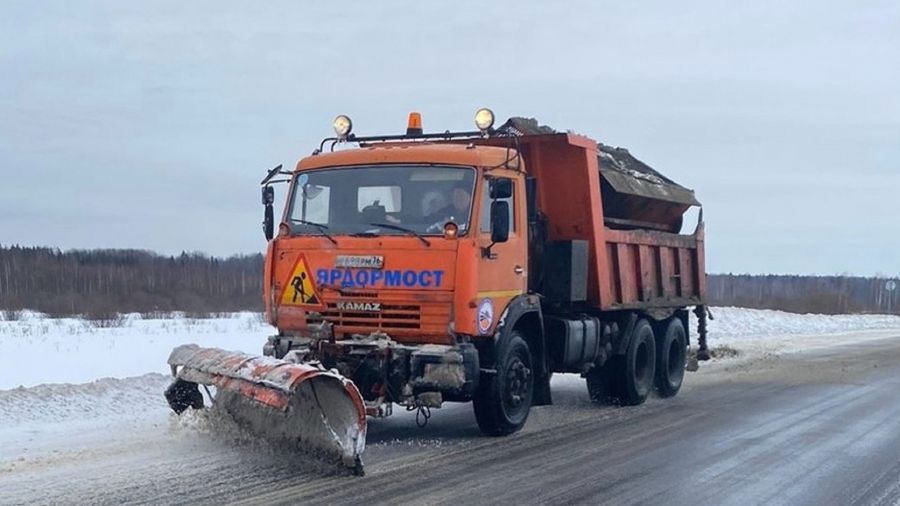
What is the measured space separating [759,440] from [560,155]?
3.78m

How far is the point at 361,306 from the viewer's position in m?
9.73

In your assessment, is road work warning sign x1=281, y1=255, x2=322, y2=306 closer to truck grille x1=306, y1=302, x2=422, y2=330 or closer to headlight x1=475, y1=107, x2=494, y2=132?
truck grille x1=306, y1=302, x2=422, y2=330

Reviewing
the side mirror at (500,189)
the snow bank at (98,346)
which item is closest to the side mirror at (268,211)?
the side mirror at (500,189)

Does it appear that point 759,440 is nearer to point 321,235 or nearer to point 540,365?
point 540,365

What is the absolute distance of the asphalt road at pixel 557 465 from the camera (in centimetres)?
750

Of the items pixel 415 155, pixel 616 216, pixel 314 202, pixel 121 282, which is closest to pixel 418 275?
pixel 415 155

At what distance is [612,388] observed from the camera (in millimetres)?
13562

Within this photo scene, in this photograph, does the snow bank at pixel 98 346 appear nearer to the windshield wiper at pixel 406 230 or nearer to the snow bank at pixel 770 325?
the windshield wiper at pixel 406 230

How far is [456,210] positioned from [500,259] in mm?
707

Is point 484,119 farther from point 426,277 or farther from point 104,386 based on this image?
point 104,386

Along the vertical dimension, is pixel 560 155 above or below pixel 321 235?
above

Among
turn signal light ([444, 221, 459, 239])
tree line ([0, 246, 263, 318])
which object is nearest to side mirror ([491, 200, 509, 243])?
turn signal light ([444, 221, 459, 239])

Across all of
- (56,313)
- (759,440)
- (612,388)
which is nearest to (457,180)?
(759,440)

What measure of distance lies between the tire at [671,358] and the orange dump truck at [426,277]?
294cm
